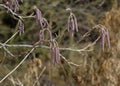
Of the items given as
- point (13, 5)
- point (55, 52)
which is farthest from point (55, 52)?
point (13, 5)

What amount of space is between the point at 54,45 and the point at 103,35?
38 centimetres

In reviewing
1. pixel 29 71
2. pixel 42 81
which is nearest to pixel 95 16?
pixel 42 81

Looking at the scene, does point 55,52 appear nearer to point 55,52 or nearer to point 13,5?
point 55,52

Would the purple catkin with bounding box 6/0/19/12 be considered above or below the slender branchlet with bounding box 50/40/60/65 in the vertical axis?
above

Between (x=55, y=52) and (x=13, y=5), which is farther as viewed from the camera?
(x=13, y=5)

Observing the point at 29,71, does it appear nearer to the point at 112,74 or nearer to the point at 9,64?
the point at 112,74

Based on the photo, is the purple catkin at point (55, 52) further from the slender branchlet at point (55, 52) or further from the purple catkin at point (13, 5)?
the purple catkin at point (13, 5)

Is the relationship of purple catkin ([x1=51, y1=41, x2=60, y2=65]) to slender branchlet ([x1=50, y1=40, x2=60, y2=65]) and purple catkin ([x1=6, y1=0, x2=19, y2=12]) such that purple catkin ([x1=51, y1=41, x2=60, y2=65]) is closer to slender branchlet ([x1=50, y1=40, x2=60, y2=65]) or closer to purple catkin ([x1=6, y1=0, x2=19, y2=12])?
slender branchlet ([x1=50, y1=40, x2=60, y2=65])

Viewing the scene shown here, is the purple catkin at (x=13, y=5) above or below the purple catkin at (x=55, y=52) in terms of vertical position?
above

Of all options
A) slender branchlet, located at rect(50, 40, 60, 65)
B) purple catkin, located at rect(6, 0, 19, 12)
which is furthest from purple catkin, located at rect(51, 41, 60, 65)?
purple catkin, located at rect(6, 0, 19, 12)

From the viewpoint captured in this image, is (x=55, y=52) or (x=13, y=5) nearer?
(x=55, y=52)

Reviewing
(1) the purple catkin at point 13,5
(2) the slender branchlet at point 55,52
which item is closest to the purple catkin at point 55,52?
(2) the slender branchlet at point 55,52

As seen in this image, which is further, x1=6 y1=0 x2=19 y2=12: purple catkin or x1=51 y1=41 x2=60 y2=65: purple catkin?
x1=6 y1=0 x2=19 y2=12: purple catkin

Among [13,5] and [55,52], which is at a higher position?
[13,5]
